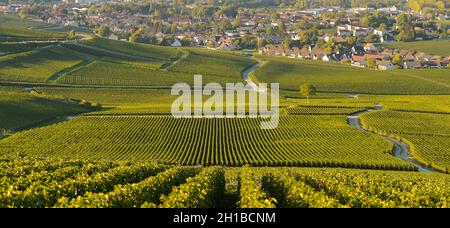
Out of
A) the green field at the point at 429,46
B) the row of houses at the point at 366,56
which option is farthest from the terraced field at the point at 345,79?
the green field at the point at 429,46

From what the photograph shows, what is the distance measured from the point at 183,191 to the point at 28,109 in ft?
176

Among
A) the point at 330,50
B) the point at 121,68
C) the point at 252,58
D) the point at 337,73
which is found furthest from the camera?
the point at 330,50

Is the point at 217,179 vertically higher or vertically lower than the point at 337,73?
higher

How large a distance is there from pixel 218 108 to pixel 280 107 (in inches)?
398

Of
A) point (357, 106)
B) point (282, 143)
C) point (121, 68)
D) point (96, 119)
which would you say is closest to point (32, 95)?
point (96, 119)

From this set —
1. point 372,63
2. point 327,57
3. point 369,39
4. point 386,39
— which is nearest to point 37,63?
point 372,63

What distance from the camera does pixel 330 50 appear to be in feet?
541

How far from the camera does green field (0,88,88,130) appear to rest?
63.6 m

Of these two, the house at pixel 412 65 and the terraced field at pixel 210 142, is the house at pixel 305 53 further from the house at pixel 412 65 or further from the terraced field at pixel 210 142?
the terraced field at pixel 210 142

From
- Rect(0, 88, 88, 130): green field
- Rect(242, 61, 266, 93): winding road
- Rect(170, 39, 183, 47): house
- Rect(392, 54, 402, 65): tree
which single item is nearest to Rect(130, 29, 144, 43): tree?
Rect(170, 39, 183, 47): house

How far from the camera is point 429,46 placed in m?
174

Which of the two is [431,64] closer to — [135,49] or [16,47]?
[135,49]

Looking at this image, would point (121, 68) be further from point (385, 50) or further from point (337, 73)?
point (385, 50)

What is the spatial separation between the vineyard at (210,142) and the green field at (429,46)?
111514mm
